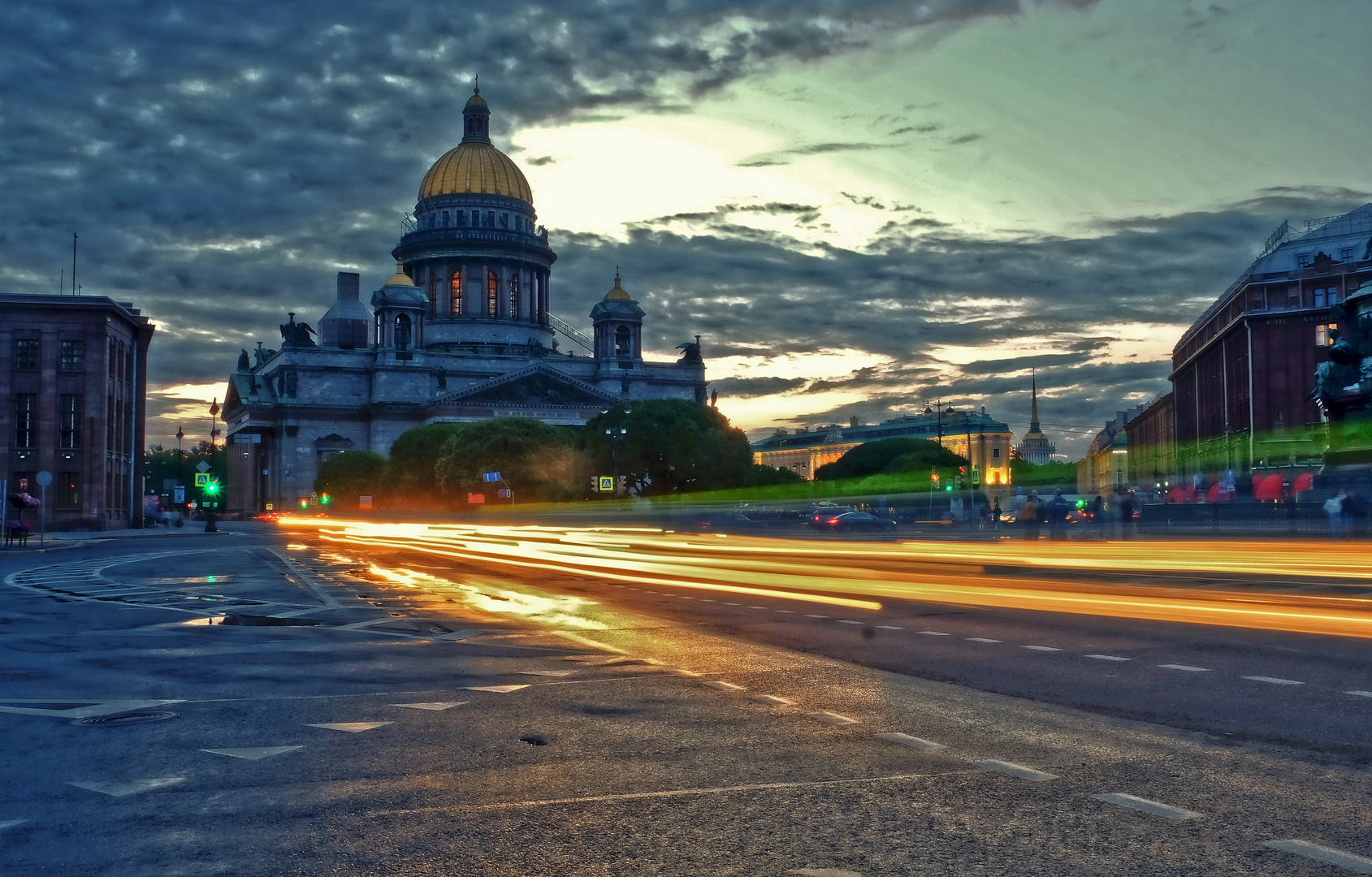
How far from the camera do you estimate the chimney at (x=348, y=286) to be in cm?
16638

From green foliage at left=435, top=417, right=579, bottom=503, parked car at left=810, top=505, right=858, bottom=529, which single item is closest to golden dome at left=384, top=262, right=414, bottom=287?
green foliage at left=435, top=417, right=579, bottom=503

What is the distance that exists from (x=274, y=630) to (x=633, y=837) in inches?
426

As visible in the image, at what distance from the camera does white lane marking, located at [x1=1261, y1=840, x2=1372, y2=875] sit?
5242mm

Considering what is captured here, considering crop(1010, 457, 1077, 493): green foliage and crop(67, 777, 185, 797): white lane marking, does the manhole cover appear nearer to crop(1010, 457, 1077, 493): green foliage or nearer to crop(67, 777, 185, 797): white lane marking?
crop(67, 777, 185, 797): white lane marking

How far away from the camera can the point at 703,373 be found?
147875 millimetres

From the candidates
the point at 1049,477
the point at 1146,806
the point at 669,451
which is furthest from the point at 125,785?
the point at 1049,477

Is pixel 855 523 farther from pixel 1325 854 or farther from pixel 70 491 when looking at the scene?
pixel 1325 854

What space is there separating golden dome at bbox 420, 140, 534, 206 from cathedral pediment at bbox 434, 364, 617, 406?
26228mm

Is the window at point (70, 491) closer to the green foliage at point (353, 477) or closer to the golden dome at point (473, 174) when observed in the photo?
the green foliage at point (353, 477)

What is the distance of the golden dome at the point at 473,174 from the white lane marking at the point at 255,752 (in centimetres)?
13994

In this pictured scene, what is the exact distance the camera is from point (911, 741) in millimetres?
8102

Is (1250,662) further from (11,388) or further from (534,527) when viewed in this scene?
(11,388)

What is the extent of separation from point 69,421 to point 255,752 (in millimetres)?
69344

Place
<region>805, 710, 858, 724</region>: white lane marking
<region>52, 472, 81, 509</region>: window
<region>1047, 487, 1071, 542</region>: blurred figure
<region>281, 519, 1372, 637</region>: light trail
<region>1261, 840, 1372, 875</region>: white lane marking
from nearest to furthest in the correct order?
<region>1261, 840, 1372, 875</region>: white lane marking
<region>805, 710, 858, 724</region>: white lane marking
<region>281, 519, 1372, 637</region>: light trail
<region>1047, 487, 1071, 542</region>: blurred figure
<region>52, 472, 81, 509</region>: window
